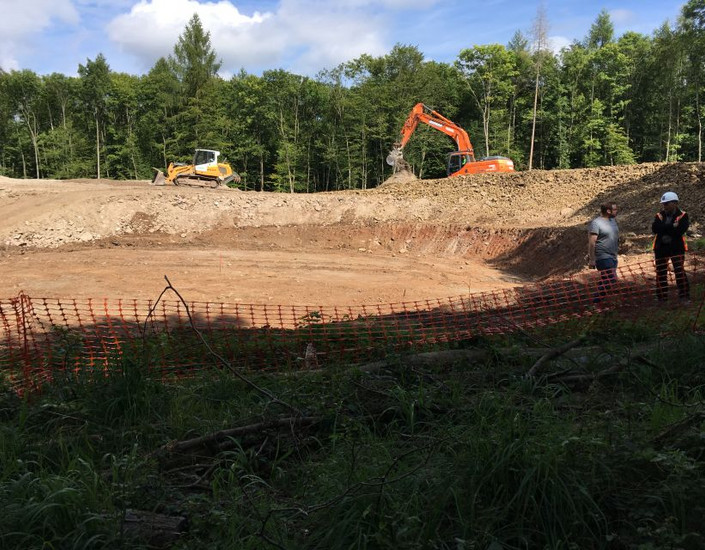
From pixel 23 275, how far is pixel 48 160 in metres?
49.4

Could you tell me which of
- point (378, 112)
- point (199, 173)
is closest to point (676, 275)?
point (199, 173)

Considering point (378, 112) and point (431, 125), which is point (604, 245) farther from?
point (378, 112)

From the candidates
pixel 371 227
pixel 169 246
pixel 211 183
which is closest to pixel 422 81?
pixel 211 183

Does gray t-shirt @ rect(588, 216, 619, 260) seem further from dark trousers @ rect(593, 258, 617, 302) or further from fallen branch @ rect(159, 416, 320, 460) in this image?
fallen branch @ rect(159, 416, 320, 460)

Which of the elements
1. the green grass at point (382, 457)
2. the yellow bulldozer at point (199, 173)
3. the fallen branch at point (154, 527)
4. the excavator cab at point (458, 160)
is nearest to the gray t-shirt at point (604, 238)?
the green grass at point (382, 457)

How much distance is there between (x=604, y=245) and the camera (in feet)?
24.2

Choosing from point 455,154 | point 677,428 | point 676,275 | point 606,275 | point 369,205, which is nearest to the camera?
point 677,428

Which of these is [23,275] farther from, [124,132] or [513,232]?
[124,132]

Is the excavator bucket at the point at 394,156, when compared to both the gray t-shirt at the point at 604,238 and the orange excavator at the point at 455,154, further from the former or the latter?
the gray t-shirt at the point at 604,238

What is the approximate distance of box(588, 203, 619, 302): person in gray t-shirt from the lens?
732cm

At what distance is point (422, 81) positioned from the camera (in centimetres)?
4934

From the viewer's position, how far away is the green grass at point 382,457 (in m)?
2.39

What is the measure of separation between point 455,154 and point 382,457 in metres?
26.6

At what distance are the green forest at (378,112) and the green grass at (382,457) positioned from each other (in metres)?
45.8
